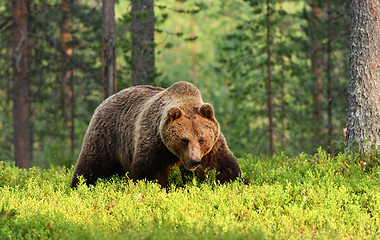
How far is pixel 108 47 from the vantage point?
12.3m

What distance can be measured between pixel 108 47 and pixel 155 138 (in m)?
5.82

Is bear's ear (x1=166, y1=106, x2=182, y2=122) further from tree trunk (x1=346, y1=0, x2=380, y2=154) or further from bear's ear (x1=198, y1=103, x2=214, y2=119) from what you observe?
tree trunk (x1=346, y1=0, x2=380, y2=154)

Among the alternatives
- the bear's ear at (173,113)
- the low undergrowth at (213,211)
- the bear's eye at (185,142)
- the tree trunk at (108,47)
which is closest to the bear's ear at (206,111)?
the bear's ear at (173,113)

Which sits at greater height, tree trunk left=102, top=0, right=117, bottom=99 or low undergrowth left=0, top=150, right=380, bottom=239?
tree trunk left=102, top=0, right=117, bottom=99

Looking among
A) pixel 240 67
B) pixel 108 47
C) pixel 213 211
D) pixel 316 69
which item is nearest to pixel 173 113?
pixel 213 211

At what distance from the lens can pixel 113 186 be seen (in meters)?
7.25

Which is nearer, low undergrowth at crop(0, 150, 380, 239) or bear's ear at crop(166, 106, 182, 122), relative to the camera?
low undergrowth at crop(0, 150, 380, 239)

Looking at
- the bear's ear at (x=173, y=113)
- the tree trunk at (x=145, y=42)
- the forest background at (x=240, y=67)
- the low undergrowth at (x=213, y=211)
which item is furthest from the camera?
the forest background at (x=240, y=67)

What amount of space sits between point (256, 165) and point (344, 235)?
10.4 ft

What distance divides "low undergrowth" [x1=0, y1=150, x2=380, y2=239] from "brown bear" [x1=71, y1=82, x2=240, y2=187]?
0.32 meters

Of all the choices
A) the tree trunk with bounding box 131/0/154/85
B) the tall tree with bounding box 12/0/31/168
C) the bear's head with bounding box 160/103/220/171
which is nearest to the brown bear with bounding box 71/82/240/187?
the bear's head with bounding box 160/103/220/171

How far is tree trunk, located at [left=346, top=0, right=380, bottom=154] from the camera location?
8.41 metres

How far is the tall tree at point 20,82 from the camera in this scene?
1666 centimetres

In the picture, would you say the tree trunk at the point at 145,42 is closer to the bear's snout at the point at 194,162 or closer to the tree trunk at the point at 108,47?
the tree trunk at the point at 108,47
